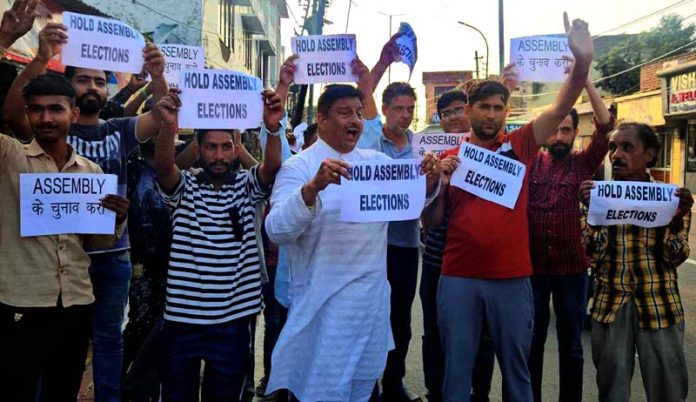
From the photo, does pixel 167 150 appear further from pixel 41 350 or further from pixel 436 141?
pixel 436 141

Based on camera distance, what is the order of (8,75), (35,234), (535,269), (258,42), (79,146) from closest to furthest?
(35,234)
(79,146)
(535,269)
(8,75)
(258,42)

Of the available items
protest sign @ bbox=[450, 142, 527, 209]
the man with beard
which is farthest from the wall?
protest sign @ bbox=[450, 142, 527, 209]

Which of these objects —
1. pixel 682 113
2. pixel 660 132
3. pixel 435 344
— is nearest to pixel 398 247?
pixel 435 344

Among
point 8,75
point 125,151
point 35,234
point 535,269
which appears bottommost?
point 535,269

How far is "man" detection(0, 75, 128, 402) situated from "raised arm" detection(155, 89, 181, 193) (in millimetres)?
235

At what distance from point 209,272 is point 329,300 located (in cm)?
66

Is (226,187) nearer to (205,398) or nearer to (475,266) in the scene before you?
(205,398)

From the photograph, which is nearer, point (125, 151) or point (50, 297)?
point (50, 297)

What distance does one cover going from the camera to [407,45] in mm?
4492

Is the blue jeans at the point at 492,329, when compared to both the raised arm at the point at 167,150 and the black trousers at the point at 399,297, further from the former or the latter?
the raised arm at the point at 167,150

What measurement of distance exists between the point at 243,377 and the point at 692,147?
79.1 feet

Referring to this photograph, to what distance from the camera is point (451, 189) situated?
3.38 metres

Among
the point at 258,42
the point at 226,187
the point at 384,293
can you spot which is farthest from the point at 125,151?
the point at 258,42

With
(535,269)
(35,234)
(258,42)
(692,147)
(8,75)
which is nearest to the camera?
(35,234)
